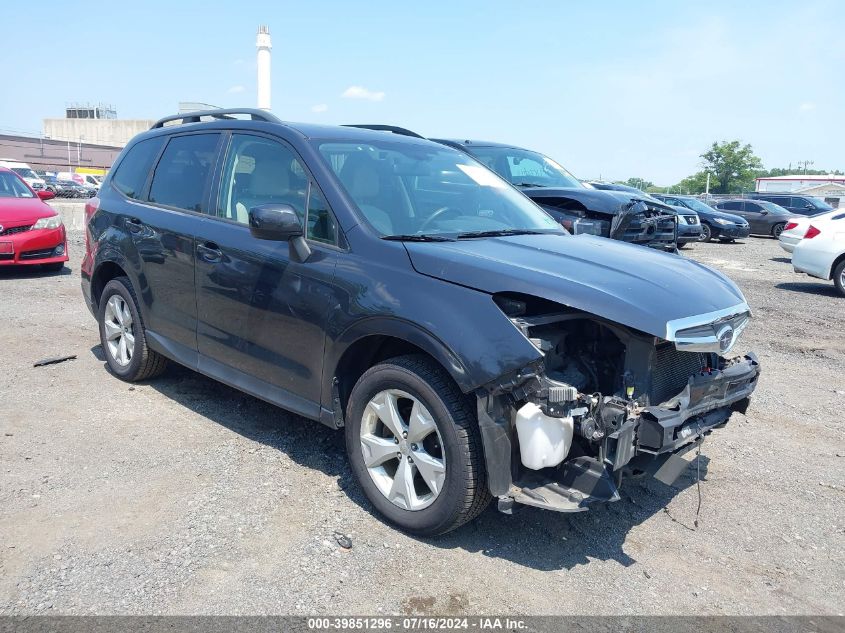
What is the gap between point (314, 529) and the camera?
3510 mm

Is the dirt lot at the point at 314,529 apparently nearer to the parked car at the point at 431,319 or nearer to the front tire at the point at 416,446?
the front tire at the point at 416,446

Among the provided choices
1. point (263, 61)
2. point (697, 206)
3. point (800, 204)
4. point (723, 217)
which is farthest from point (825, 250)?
point (263, 61)

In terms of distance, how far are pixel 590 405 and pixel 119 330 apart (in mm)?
4034

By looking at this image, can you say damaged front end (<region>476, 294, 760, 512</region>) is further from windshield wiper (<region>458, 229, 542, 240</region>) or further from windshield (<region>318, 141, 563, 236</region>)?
windshield (<region>318, 141, 563, 236</region>)

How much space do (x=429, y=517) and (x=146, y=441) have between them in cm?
218

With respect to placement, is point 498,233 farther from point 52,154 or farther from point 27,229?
point 52,154

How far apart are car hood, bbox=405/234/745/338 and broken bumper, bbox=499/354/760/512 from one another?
39 cm

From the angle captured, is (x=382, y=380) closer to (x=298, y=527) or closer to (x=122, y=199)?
(x=298, y=527)

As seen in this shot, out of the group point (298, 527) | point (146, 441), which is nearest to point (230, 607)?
point (298, 527)

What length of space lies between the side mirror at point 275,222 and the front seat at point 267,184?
0.25m

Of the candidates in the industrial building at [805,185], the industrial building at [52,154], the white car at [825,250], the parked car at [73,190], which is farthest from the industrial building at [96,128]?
the white car at [825,250]

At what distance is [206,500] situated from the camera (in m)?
3.74

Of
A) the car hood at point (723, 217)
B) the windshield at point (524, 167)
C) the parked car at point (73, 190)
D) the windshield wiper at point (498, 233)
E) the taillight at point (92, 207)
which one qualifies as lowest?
the parked car at point (73, 190)

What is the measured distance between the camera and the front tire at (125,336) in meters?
5.29
